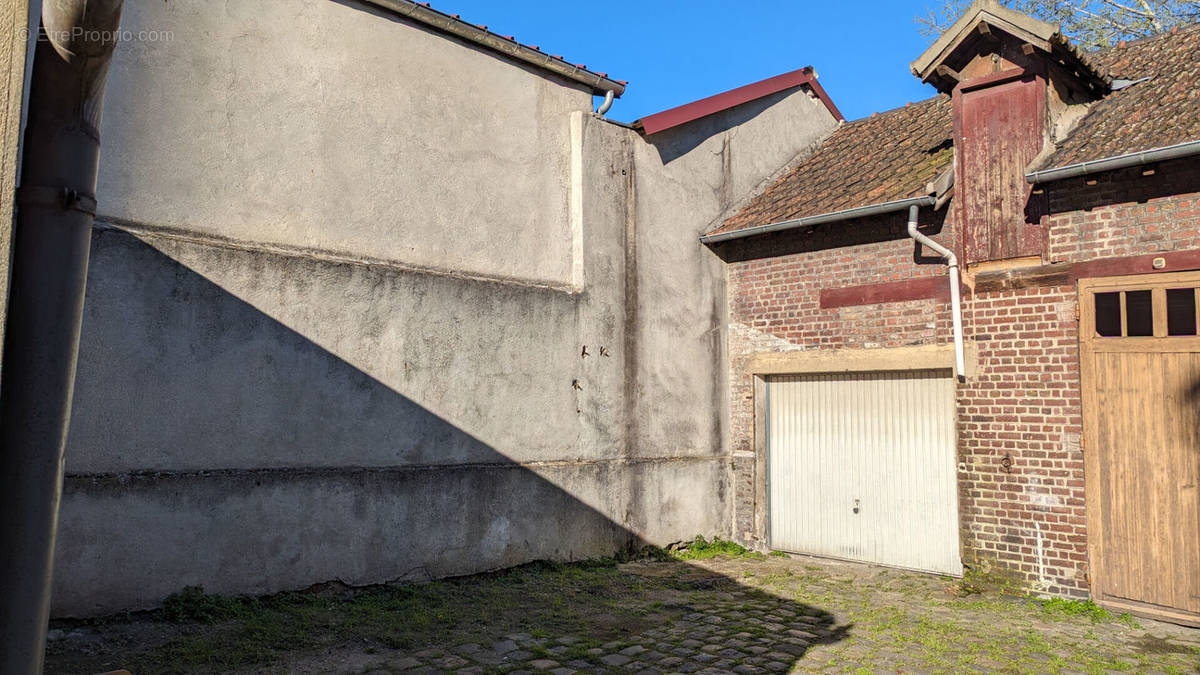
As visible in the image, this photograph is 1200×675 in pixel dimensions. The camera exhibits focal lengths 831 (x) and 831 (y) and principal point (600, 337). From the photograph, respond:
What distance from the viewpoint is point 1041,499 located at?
774 cm

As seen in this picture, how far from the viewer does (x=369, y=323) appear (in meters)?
7.68

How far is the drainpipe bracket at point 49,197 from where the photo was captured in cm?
241

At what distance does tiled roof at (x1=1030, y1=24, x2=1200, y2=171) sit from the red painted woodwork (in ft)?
1.02

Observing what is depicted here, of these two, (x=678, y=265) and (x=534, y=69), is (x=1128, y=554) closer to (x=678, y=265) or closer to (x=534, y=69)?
(x=678, y=265)

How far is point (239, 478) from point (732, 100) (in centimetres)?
769

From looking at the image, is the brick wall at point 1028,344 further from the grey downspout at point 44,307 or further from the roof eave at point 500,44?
the grey downspout at point 44,307

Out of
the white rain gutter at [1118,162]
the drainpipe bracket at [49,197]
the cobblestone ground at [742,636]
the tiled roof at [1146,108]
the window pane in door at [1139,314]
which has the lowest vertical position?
the cobblestone ground at [742,636]

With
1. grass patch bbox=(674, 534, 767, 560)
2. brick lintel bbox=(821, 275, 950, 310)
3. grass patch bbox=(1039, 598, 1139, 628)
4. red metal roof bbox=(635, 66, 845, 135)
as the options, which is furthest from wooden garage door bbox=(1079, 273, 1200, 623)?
red metal roof bbox=(635, 66, 845, 135)

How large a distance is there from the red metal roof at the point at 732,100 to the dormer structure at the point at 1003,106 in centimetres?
275

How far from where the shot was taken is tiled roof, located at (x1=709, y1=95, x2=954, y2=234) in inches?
369

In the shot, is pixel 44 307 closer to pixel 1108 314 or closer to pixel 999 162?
pixel 1108 314

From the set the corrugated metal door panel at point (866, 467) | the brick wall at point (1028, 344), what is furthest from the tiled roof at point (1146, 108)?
the corrugated metal door panel at point (866, 467)

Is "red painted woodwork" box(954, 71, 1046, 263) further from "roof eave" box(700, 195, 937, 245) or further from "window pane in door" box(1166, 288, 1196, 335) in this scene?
"window pane in door" box(1166, 288, 1196, 335)

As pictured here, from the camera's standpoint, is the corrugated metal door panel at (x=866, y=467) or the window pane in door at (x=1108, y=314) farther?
the corrugated metal door panel at (x=866, y=467)
